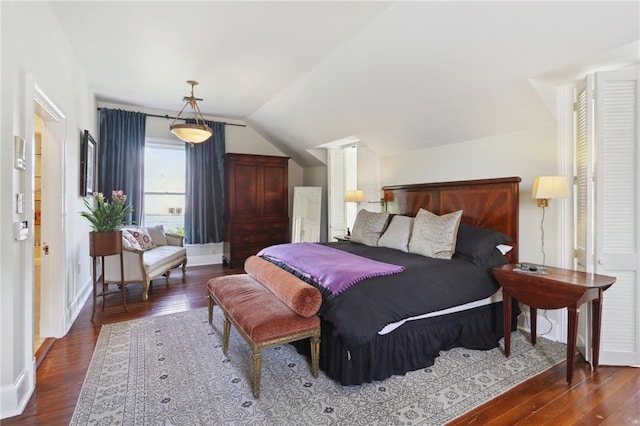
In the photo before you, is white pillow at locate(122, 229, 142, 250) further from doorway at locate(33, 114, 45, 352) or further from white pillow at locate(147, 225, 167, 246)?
doorway at locate(33, 114, 45, 352)

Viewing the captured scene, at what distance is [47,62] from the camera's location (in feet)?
8.47

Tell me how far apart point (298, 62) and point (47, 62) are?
225 centimetres

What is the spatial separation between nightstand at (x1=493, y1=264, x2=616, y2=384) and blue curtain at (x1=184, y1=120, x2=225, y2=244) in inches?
192

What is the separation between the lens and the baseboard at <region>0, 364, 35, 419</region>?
6.08 feet

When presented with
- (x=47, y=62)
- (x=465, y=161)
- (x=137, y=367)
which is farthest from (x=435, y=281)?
(x=47, y=62)

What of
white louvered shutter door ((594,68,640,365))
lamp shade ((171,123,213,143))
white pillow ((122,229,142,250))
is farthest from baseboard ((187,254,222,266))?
white louvered shutter door ((594,68,640,365))

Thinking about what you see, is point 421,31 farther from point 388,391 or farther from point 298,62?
point 388,391

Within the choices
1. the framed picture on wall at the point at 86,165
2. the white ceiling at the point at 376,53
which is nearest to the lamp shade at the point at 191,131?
the white ceiling at the point at 376,53

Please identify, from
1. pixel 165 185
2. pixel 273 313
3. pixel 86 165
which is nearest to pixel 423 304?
pixel 273 313

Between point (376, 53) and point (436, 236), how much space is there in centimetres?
185

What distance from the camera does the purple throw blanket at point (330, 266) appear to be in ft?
7.63

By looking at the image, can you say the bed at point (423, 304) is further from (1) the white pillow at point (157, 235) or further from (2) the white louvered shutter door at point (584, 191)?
(1) the white pillow at point (157, 235)

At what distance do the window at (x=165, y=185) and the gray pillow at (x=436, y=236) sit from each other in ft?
14.7

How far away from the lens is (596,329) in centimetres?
233
